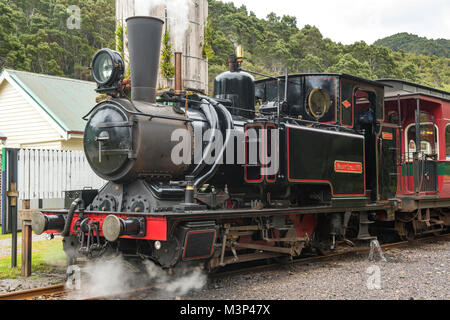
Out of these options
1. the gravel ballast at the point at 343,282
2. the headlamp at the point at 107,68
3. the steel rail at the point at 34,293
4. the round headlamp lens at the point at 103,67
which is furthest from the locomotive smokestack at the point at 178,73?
the steel rail at the point at 34,293

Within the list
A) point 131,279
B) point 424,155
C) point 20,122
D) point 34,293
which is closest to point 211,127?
point 131,279

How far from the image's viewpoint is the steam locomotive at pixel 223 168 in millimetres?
5242

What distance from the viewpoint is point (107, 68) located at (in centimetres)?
568

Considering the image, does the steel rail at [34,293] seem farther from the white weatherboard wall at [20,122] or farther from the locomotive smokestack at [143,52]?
the white weatherboard wall at [20,122]

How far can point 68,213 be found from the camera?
5.54 m

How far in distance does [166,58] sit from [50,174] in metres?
2.80

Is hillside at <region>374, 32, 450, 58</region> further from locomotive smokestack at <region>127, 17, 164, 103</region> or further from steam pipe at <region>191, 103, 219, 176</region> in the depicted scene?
locomotive smokestack at <region>127, 17, 164, 103</region>

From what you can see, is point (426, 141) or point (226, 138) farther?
point (426, 141)

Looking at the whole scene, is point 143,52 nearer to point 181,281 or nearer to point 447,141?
point 181,281

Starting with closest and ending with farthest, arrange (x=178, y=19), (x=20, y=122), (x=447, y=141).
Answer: (x=178, y=19), (x=447, y=141), (x=20, y=122)

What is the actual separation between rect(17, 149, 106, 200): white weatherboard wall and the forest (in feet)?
61.6

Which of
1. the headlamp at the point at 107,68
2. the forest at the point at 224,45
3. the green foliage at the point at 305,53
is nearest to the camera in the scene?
the headlamp at the point at 107,68

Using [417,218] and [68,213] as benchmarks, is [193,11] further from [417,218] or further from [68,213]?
[417,218]

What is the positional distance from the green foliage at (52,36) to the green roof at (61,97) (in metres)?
14.6
